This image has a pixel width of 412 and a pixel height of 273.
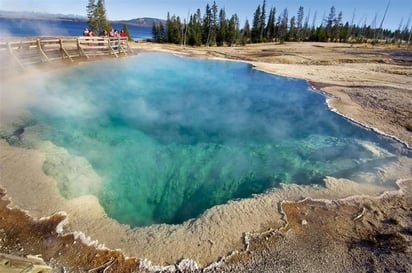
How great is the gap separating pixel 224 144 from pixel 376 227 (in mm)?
5136

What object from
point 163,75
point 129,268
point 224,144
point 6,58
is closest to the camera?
point 129,268

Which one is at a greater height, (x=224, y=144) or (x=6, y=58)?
(x=6, y=58)

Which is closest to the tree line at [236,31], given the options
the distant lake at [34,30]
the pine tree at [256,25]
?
the pine tree at [256,25]

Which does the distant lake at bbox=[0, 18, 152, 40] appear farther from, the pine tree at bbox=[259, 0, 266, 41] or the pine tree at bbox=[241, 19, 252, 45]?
the pine tree at bbox=[259, 0, 266, 41]

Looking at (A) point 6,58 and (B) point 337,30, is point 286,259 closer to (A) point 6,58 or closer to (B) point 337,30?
(A) point 6,58

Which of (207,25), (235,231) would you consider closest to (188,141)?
(235,231)

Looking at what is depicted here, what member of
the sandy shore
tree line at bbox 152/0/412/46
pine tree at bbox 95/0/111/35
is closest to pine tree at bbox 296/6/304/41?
tree line at bbox 152/0/412/46

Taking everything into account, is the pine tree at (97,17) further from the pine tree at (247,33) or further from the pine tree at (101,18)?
the pine tree at (247,33)

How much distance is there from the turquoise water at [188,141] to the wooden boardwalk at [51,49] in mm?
1876

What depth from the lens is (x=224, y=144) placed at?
9320 mm

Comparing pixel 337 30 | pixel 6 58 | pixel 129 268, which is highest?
pixel 337 30

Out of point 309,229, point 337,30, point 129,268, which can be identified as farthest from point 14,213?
point 337,30

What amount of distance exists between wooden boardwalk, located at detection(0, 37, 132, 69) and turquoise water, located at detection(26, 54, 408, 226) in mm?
1876

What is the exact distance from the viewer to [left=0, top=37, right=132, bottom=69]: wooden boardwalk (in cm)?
1381
